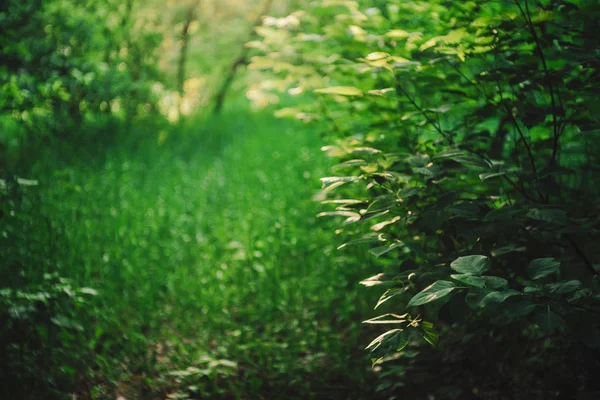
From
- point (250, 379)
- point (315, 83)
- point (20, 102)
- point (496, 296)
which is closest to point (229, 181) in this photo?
point (20, 102)

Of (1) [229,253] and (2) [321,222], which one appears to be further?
(2) [321,222]

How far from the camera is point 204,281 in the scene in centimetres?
337

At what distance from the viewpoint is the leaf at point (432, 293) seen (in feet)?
3.92

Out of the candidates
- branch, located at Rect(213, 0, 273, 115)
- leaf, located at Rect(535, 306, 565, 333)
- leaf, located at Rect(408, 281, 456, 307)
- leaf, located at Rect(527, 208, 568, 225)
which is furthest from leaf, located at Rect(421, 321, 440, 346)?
branch, located at Rect(213, 0, 273, 115)

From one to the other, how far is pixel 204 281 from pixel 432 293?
2414 mm

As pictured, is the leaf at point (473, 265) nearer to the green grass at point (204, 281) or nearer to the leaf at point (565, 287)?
the leaf at point (565, 287)

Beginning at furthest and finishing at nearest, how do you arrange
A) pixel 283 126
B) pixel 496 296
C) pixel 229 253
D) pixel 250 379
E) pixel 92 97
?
pixel 283 126
pixel 92 97
pixel 229 253
pixel 250 379
pixel 496 296

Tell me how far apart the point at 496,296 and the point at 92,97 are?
17.7 feet

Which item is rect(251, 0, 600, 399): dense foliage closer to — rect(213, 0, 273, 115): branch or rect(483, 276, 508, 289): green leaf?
rect(483, 276, 508, 289): green leaf

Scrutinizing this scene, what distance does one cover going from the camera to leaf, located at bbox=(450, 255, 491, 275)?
1.25m

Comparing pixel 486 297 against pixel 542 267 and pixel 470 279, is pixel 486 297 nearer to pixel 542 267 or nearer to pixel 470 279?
pixel 470 279

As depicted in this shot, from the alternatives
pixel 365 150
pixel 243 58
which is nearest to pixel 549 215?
pixel 365 150

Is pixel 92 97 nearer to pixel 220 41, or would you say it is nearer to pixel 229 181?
pixel 229 181

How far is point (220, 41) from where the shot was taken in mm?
8594
